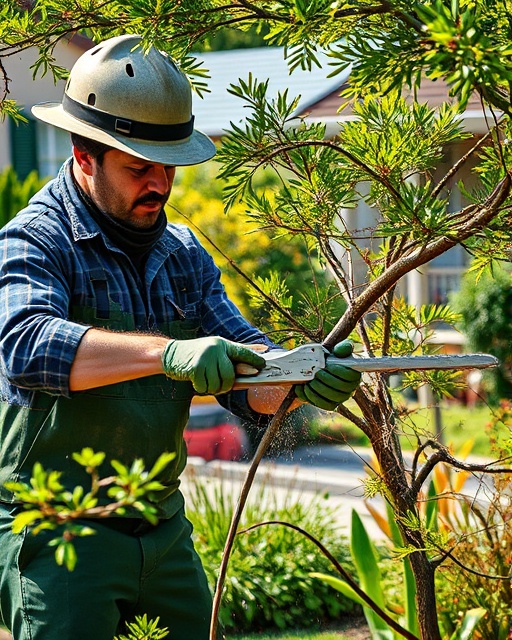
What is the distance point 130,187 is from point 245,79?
11.7m

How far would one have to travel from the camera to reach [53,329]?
7.80 feet

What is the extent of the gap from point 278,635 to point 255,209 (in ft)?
10.1

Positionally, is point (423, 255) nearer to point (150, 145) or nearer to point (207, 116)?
point (150, 145)

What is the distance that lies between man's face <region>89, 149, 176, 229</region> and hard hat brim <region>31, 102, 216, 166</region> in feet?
0.17

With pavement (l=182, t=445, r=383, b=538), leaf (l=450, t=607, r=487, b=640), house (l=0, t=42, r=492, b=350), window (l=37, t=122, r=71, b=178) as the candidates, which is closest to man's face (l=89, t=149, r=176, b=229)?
leaf (l=450, t=607, r=487, b=640)

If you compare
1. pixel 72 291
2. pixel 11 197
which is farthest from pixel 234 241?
pixel 72 291

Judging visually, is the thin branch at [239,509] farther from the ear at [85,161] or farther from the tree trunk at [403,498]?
the ear at [85,161]

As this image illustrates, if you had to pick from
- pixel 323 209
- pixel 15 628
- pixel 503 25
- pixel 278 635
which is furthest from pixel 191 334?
pixel 278 635

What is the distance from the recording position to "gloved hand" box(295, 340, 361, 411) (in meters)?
2.35

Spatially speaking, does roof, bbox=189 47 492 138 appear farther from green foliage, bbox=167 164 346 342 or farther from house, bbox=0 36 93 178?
house, bbox=0 36 93 178

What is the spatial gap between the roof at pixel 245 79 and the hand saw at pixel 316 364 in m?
9.00

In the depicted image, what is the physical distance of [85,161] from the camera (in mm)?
2848

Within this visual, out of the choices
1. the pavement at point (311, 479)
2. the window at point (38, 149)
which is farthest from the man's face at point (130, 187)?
the window at point (38, 149)

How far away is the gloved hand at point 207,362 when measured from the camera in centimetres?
Result: 225
